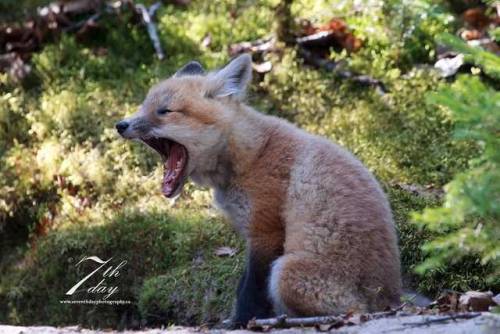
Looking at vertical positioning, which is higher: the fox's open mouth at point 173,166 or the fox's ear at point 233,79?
the fox's ear at point 233,79

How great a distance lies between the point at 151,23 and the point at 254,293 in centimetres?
571

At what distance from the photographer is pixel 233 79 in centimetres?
595

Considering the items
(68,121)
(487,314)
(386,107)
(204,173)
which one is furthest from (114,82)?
(487,314)

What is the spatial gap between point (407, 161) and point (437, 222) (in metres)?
4.57

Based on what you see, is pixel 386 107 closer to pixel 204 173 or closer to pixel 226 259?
pixel 226 259

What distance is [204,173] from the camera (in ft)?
19.2

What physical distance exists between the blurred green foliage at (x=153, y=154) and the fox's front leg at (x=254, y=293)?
1.28 m

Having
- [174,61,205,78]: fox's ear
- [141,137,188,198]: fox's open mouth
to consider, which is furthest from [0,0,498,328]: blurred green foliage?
[174,61,205,78]: fox's ear

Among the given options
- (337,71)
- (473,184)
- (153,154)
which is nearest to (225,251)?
(153,154)

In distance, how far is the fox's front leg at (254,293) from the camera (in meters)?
5.28

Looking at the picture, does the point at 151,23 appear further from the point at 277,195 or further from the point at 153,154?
the point at 277,195

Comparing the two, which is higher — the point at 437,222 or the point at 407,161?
→ the point at 437,222

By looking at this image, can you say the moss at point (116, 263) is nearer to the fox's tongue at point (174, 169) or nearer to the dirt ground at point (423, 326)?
the fox's tongue at point (174, 169)

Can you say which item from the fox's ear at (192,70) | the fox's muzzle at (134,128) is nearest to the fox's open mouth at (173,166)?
the fox's muzzle at (134,128)
